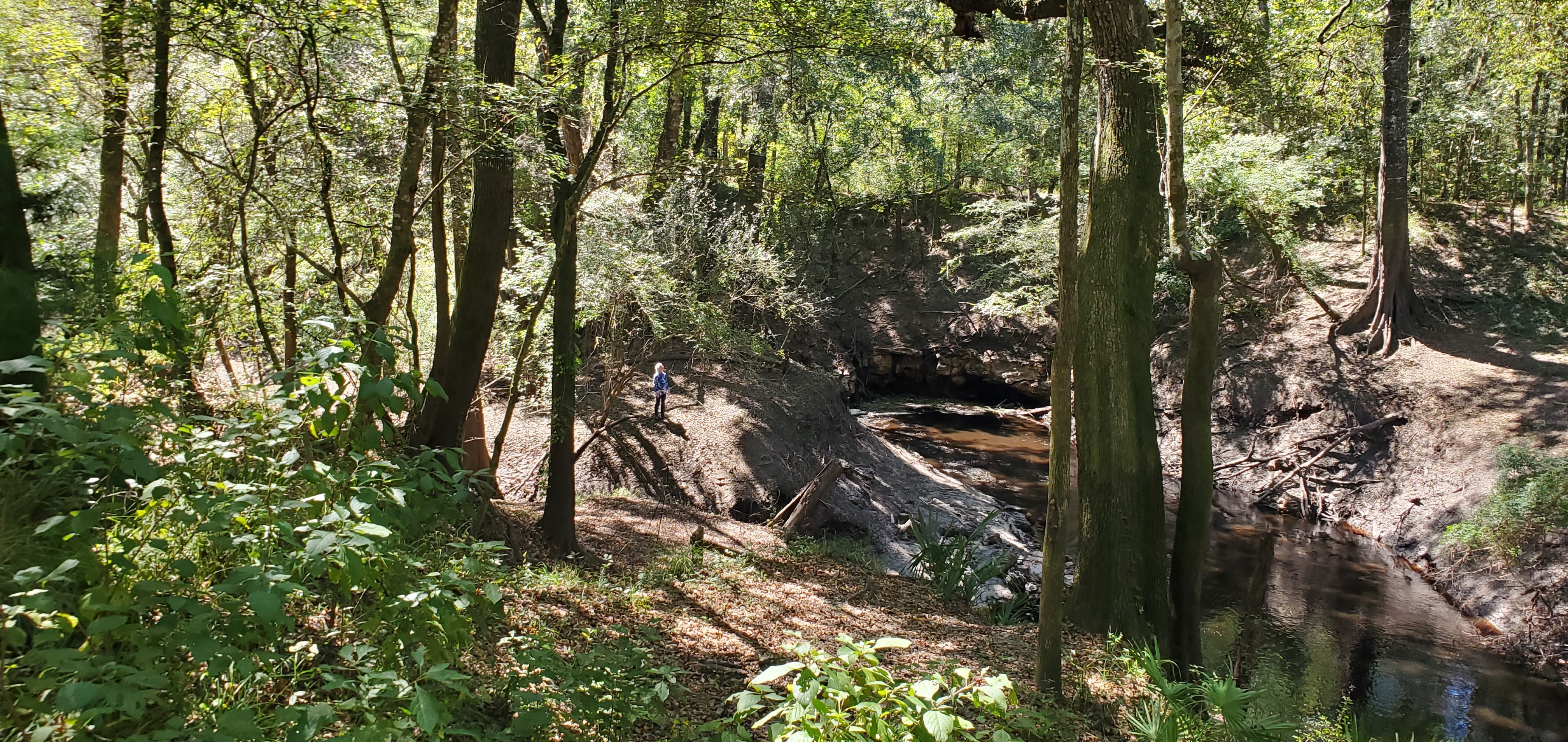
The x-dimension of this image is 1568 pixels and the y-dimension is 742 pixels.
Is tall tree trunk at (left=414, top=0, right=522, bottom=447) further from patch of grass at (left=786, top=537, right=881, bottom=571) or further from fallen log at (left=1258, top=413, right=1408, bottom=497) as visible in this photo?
fallen log at (left=1258, top=413, right=1408, bottom=497)

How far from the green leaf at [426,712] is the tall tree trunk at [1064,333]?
4.00 m

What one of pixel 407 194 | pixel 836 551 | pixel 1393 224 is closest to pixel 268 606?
pixel 407 194

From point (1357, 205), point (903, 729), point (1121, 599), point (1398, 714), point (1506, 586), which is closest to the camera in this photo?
point (903, 729)

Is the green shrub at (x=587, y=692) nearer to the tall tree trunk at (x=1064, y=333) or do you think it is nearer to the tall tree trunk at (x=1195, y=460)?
the tall tree trunk at (x=1064, y=333)

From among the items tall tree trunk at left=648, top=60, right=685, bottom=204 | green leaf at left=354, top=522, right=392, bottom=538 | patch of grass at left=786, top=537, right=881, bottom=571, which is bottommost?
patch of grass at left=786, top=537, right=881, bottom=571

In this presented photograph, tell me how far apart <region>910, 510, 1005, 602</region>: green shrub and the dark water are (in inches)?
109

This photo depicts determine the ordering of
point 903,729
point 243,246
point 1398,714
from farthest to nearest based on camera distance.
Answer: point 1398,714, point 243,246, point 903,729

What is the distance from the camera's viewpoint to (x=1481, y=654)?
1032cm

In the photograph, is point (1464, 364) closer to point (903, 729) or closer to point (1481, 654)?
point (1481, 654)

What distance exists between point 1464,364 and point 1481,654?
8904 mm

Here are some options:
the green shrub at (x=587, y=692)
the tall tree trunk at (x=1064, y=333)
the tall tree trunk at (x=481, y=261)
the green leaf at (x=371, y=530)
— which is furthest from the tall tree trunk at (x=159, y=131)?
the tall tree trunk at (x=1064, y=333)

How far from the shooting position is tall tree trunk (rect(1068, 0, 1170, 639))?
23.9 ft

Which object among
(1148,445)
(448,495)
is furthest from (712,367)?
(448,495)

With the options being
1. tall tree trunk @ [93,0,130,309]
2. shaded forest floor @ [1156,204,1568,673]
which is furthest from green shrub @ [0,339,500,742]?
shaded forest floor @ [1156,204,1568,673]
